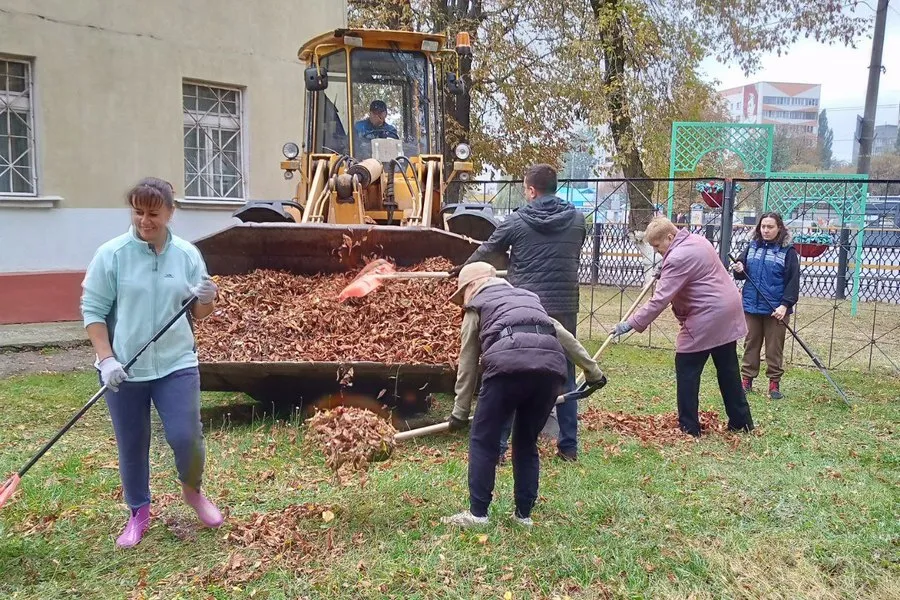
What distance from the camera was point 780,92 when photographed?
101750mm

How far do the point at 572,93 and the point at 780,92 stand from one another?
97.8 meters

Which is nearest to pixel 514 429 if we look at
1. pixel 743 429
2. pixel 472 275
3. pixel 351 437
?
pixel 472 275

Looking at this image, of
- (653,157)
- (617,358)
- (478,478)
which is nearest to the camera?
(478,478)

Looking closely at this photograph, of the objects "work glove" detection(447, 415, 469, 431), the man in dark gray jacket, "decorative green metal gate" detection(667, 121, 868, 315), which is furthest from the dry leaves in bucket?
"decorative green metal gate" detection(667, 121, 868, 315)

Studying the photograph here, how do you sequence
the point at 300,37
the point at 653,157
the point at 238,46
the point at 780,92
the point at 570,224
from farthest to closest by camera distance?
the point at 780,92 → the point at 653,157 → the point at 300,37 → the point at 238,46 → the point at 570,224

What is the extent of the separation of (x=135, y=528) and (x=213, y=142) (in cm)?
851

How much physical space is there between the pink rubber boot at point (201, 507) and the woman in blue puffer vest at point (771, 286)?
17.1 ft

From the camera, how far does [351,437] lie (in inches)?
193

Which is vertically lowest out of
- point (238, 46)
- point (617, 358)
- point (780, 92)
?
point (617, 358)

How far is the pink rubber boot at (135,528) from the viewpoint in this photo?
361 cm

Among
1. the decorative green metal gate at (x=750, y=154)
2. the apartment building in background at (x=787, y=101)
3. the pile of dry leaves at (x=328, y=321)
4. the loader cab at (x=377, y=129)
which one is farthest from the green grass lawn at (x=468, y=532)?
the apartment building in background at (x=787, y=101)

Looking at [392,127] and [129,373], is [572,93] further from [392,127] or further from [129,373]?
[129,373]

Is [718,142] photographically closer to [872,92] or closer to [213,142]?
[872,92]

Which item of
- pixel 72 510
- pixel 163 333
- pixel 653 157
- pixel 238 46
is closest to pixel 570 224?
pixel 163 333
